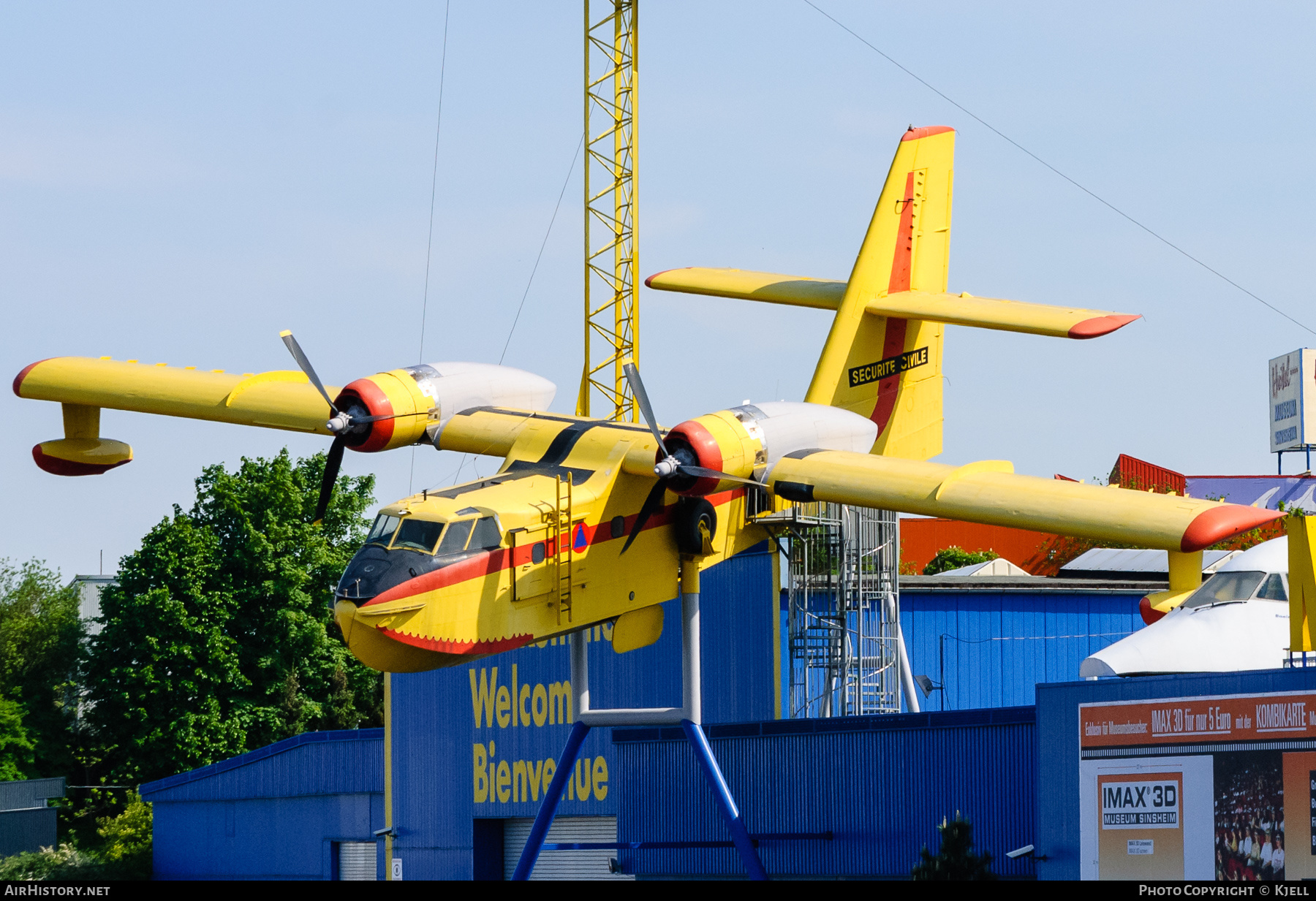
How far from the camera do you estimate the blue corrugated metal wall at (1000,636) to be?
3806 centimetres

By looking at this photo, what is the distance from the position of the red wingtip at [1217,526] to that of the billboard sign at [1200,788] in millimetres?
2104

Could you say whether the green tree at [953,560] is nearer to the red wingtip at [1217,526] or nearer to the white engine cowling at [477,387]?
the white engine cowling at [477,387]

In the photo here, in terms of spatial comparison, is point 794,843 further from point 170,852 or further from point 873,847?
point 170,852

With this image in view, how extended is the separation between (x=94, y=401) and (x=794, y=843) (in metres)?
15.9

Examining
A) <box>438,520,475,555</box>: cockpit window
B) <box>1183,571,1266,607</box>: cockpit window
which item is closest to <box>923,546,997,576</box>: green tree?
<box>1183,571,1266,607</box>: cockpit window

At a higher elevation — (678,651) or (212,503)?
(212,503)

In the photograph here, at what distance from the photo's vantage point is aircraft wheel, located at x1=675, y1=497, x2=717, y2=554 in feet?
88.7

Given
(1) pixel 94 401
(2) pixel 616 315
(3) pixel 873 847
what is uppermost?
(2) pixel 616 315

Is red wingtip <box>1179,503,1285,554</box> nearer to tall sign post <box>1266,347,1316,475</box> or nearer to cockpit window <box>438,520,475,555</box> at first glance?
cockpit window <box>438,520,475,555</box>

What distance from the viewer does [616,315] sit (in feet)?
189

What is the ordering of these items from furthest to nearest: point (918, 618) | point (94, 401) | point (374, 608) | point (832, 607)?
point (918, 618)
point (832, 607)
point (94, 401)
point (374, 608)

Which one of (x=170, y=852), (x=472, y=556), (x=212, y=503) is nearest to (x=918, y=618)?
(x=472, y=556)

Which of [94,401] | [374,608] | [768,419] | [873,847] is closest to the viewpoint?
[374,608]

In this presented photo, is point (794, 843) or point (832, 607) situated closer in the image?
point (794, 843)
